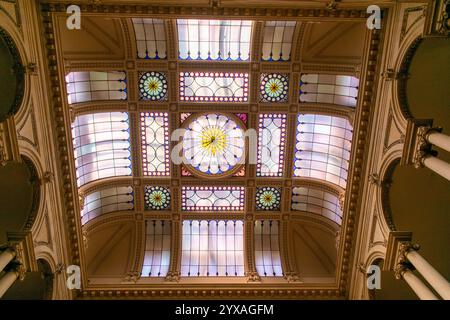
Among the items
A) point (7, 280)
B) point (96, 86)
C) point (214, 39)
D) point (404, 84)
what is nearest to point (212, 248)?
point (96, 86)

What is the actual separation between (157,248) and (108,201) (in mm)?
3402

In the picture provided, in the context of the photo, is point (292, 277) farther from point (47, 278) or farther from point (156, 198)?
point (47, 278)

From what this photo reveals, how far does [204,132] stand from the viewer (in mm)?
20984

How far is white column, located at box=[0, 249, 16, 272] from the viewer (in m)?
12.8

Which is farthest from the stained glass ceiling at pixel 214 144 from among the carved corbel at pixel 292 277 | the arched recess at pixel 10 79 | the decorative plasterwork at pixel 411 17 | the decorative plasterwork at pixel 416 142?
the decorative plasterwork at pixel 416 142

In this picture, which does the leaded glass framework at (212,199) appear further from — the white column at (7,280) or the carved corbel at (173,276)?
the white column at (7,280)

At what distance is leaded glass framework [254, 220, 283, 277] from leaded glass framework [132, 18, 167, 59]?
31.7 feet

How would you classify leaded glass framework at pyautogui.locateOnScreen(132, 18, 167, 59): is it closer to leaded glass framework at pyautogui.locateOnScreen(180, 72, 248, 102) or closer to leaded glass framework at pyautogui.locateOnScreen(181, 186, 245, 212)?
leaded glass framework at pyautogui.locateOnScreen(180, 72, 248, 102)

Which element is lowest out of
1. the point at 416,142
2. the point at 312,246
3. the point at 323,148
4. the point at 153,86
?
the point at 312,246

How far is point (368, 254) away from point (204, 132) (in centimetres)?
918

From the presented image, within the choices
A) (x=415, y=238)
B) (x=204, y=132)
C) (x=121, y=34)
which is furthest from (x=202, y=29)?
(x=415, y=238)

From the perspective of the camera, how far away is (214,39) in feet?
63.9

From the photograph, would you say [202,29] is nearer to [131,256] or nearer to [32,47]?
[32,47]
